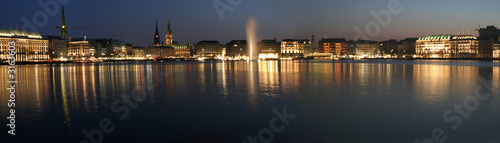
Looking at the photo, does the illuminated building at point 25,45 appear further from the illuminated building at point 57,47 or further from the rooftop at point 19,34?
the illuminated building at point 57,47

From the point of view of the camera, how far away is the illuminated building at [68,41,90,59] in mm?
186125

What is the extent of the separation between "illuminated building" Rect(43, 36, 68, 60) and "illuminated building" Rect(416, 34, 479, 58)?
597 ft

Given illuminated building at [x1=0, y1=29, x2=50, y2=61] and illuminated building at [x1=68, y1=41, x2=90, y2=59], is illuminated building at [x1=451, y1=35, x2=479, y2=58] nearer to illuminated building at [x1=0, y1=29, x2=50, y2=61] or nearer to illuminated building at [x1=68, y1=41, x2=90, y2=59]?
illuminated building at [x1=68, y1=41, x2=90, y2=59]

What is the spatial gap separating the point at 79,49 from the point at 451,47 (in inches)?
7554

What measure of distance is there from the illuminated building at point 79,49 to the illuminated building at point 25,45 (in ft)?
96.1

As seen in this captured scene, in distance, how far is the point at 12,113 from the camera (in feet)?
42.7

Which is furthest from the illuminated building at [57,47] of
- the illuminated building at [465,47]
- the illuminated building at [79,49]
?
the illuminated building at [465,47]

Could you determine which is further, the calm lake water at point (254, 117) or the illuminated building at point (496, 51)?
the illuminated building at point (496, 51)

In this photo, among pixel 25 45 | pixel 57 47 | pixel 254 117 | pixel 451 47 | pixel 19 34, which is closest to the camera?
pixel 254 117

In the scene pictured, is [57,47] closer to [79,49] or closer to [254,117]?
[79,49]

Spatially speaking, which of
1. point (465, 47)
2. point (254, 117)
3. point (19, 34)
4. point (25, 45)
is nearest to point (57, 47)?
point (25, 45)

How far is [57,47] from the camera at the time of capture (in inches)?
6565

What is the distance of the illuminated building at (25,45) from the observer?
129000mm

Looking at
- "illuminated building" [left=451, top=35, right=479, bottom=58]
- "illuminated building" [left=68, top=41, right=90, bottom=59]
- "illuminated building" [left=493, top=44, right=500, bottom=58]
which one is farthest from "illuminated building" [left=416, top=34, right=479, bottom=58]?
"illuminated building" [left=68, top=41, right=90, bottom=59]
